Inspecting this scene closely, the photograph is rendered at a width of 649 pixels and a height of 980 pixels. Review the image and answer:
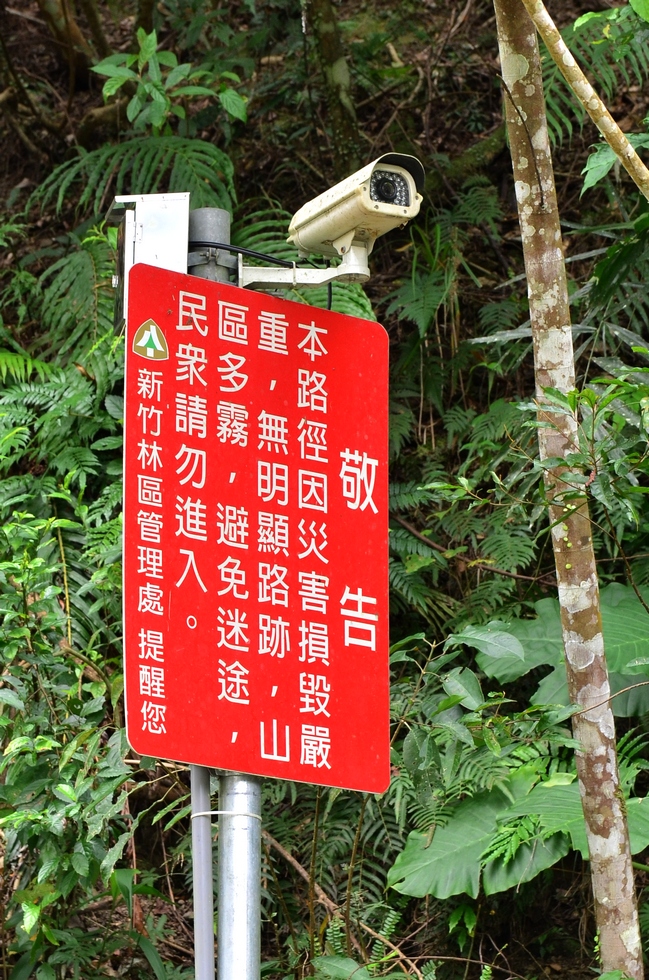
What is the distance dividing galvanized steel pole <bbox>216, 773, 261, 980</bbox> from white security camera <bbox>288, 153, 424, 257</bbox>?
1130 mm

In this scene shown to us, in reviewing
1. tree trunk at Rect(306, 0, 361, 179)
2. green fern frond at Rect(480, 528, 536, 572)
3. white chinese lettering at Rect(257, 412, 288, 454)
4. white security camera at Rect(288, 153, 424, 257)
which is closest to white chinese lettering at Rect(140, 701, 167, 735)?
white chinese lettering at Rect(257, 412, 288, 454)

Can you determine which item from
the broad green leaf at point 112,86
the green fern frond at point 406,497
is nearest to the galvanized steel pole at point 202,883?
the green fern frond at point 406,497

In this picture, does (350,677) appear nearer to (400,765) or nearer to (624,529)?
(400,765)

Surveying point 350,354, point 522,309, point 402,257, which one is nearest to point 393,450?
point 522,309

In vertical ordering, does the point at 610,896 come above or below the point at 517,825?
below

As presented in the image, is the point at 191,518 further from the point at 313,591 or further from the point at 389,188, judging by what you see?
the point at 389,188

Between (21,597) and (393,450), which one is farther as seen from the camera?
(393,450)

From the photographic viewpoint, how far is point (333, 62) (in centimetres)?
556

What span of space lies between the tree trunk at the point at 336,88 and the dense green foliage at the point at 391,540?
1.36 feet

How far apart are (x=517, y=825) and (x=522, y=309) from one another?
2700mm

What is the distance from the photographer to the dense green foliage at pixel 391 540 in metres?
3.05

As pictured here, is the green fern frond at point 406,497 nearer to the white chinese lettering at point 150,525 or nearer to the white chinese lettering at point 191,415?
the white chinese lettering at point 191,415

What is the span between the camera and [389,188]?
2330 millimetres

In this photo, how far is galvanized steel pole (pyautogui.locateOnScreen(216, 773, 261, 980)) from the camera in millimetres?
2205
